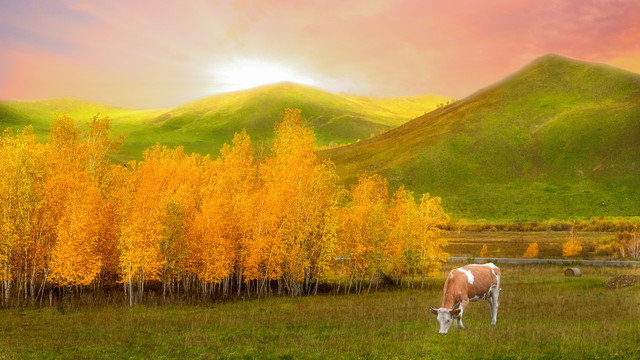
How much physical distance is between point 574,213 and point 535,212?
1193cm

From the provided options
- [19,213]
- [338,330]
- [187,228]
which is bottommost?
[338,330]

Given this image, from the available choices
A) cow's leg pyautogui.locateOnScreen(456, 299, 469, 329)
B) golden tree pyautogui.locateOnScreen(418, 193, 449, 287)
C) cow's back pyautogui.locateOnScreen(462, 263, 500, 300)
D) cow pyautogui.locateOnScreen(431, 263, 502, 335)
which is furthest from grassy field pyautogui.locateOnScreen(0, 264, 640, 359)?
golden tree pyautogui.locateOnScreen(418, 193, 449, 287)

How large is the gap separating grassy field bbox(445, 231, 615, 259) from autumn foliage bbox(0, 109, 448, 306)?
45.4 m

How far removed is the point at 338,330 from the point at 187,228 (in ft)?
89.4

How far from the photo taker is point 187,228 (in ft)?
168

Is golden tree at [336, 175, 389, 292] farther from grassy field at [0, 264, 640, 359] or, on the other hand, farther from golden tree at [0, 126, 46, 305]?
golden tree at [0, 126, 46, 305]

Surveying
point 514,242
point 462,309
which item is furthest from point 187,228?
point 514,242

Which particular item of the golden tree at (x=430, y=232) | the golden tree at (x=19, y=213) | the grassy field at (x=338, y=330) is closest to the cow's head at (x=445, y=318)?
the grassy field at (x=338, y=330)

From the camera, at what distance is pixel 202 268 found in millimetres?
49031

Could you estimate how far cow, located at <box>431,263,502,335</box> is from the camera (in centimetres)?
2555

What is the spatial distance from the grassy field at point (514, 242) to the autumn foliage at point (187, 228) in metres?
45.4

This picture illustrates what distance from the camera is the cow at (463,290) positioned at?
25.5 metres

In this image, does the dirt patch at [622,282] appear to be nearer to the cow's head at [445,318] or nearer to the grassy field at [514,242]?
the cow's head at [445,318]

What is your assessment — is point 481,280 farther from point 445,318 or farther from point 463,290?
point 445,318
